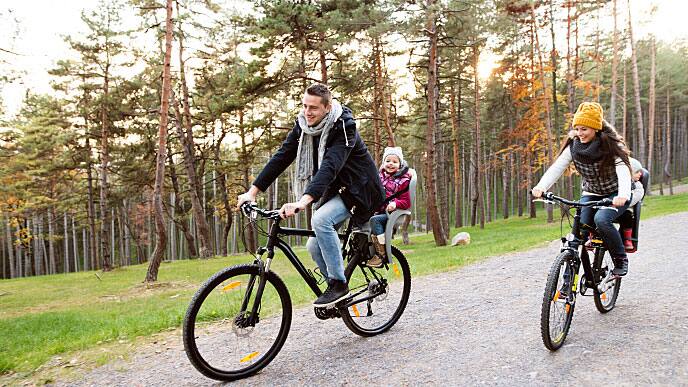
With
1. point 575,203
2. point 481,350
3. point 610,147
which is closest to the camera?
point 481,350

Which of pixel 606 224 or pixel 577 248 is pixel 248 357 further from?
pixel 606 224

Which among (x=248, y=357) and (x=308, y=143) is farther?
(x=308, y=143)

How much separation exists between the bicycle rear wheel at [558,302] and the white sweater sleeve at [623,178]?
842 mm

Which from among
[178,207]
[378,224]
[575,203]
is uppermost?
[575,203]

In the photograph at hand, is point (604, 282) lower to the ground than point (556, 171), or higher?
lower

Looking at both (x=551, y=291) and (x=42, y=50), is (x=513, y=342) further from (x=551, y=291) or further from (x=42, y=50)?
(x=42, y=50)

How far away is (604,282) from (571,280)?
3.35 feet

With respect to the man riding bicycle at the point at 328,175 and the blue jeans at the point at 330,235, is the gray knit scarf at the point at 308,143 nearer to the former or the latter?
the man riding bicycle at the point at 328,175

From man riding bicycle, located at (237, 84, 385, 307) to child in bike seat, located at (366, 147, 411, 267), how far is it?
0.38 m

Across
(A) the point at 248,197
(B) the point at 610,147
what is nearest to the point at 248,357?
(A) the point at 248,197

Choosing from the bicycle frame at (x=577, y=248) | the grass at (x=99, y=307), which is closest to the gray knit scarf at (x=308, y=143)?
the grass at (x=99, y=307)

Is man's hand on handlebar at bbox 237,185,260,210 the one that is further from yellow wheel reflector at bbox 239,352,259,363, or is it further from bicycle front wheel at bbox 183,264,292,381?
yellow wheel reflector at bbox 239,352,259,363

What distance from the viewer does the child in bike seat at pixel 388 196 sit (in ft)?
14.9

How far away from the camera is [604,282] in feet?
15.6
